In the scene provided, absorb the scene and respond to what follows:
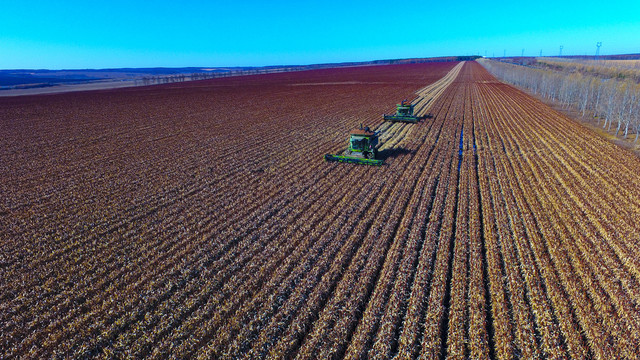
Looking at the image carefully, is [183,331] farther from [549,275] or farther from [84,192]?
[84,192]

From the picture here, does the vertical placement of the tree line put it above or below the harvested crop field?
above

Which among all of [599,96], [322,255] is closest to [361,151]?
[322,255]

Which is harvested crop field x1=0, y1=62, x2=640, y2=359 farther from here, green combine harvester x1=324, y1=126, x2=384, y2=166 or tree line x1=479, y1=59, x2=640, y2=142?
tree line x1=479, y1=59, x2=640, y2=142

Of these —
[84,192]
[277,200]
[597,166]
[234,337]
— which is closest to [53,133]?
[84,192]

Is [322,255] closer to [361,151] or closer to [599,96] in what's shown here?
[361,151]

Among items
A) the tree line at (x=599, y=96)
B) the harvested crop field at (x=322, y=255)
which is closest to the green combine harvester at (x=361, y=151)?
the harvested crop field at (x=322, y=255)

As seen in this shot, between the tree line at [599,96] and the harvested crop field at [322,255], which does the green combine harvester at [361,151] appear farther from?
the tree line at [599,96]

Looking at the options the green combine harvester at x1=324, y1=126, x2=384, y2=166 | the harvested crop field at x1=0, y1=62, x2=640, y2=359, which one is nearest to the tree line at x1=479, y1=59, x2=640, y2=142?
the harvested crop field at x1=0, y1=62, x2=640, y2=359

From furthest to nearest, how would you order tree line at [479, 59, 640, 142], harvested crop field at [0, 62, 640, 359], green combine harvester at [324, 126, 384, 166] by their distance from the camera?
tree line at [479, 59, 640, 142], green combine harvester at [324, 126, 384, 166], harvested crop field at [0, 62, 640, 359]
